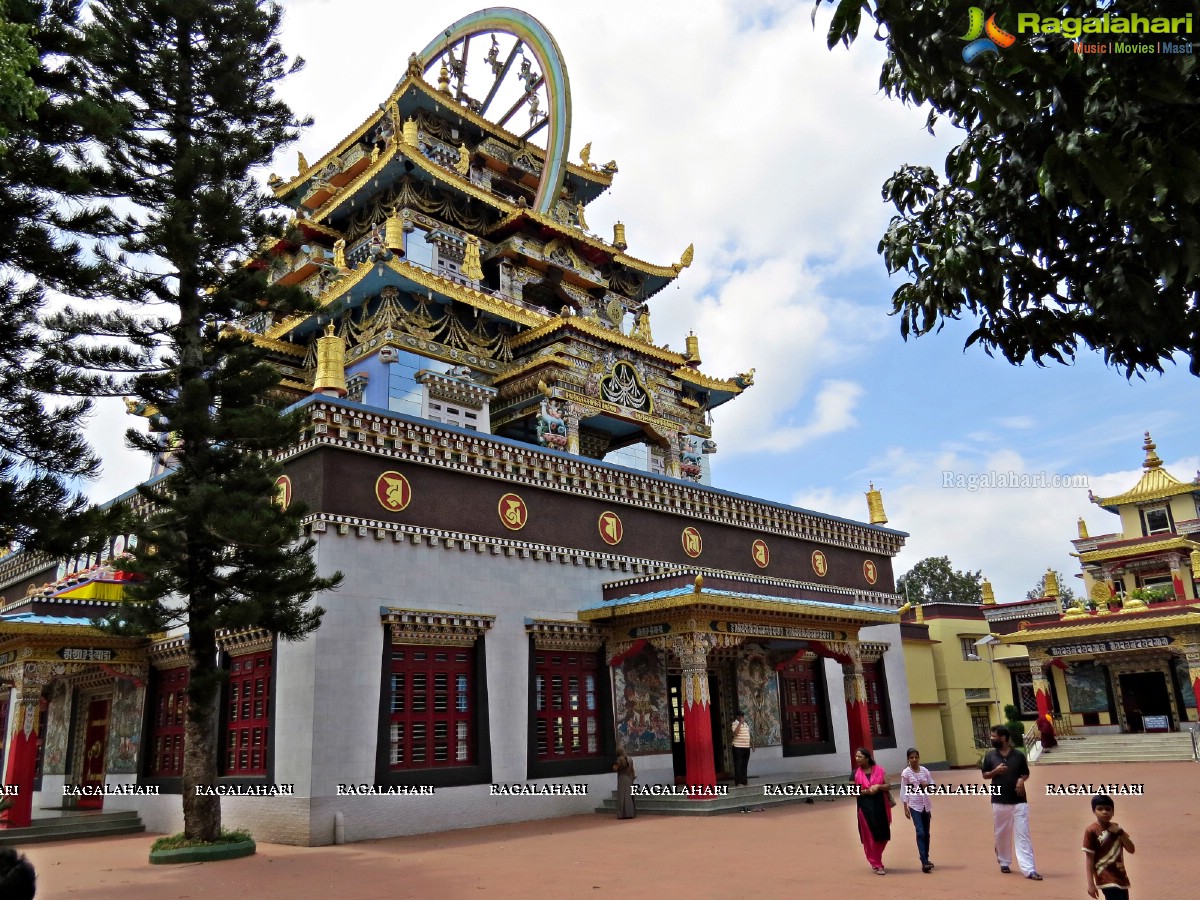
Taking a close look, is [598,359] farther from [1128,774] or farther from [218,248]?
[1128,774]

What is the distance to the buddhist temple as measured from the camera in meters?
15.5

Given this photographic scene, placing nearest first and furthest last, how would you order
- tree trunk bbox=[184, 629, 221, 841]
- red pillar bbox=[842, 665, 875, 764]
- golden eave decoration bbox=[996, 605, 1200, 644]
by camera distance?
tree trunk bbox=[184, 629, 221, 841]
red pillar bbox=[842, 665, 875, 764]
golden eave decoration bbox=[996, 605, 1200, 644]

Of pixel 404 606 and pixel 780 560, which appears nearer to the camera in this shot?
pixel 404 606

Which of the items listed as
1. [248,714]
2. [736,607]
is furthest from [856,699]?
[248,714]

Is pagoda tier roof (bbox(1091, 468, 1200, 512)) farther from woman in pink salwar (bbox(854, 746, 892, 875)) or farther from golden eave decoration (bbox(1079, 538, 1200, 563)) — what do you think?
woman in pink salwar (bbox(854, 746, 892, 875))

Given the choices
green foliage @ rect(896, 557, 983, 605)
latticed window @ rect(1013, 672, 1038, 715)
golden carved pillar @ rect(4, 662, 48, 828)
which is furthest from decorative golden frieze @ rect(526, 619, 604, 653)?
green foliage @ rect(896, 557, 983, 605)

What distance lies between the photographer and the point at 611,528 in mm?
20297

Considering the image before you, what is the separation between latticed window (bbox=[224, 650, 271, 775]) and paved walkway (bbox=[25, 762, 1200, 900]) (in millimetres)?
1869

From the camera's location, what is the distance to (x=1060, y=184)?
5918 mm

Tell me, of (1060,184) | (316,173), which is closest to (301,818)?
(1060,184)

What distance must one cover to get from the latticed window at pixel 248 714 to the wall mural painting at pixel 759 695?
10407 mm

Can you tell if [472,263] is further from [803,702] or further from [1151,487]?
[1151,487]

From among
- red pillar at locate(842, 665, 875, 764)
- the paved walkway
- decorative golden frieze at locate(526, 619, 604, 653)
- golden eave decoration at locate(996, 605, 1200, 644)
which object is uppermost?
golden eave decoration at locate(996, 605, 1200, 644)

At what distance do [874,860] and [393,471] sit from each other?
10374mm
